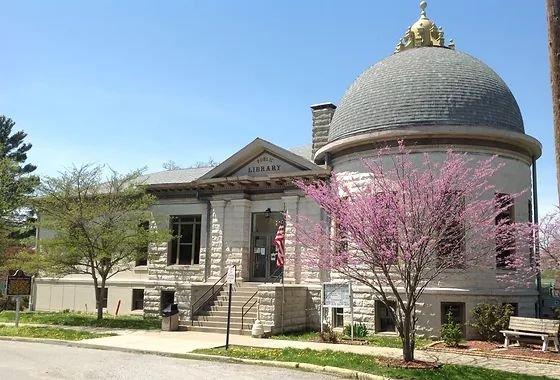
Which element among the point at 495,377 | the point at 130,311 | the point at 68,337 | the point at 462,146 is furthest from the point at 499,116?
the point at 130,311

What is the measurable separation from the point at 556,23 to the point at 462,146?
9.37 m

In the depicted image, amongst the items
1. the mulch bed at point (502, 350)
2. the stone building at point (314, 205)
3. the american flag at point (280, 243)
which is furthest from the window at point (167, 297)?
the mulch bed at point (502, 350)

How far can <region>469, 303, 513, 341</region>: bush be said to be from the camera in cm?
1723

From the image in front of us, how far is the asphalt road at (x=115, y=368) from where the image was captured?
37.5ft

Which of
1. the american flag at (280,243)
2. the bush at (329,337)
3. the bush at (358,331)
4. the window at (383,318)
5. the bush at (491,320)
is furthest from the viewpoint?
the american flag at (280,243)

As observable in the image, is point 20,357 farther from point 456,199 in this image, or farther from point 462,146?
point 462,146

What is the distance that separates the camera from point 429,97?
19547 millimetres

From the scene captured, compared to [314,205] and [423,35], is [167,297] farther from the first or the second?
[423,35]

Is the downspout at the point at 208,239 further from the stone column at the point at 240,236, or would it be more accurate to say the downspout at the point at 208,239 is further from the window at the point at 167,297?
the window at the point at 167,297

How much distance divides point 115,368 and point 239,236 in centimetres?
1177

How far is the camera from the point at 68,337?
17.9m

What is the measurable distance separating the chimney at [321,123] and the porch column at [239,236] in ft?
13.1

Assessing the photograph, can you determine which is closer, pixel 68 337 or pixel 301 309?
pixel 68 337

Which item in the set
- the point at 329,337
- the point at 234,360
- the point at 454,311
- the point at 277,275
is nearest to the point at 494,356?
the point at 454,311
